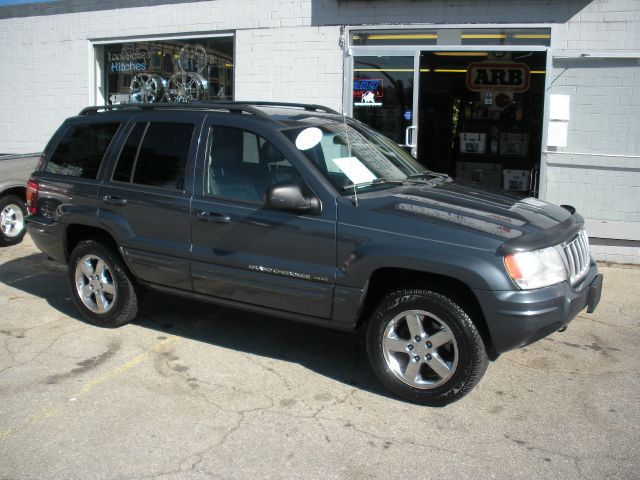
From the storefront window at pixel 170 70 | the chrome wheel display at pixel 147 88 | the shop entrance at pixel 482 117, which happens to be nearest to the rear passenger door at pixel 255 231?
the shop entrance at pixel 482 117

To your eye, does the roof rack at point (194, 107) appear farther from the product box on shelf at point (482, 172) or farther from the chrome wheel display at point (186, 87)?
the product box on shelf at point (482, 172)

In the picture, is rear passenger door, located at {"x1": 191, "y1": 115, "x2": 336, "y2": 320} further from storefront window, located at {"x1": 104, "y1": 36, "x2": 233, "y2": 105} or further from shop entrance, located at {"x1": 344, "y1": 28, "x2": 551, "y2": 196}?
storefront window, located at {"x1": 104, "y1": 36, "x2": 233, "y2": 105}

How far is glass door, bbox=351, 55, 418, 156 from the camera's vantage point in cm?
895

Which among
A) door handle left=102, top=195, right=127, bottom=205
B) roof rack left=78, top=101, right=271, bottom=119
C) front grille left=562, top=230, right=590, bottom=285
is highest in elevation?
roof rack left=78, top=101, right=271, bottom=119

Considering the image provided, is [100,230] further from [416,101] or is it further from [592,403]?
[416,101]

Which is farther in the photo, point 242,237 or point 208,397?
point 242,237

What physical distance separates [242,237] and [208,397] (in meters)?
1.09

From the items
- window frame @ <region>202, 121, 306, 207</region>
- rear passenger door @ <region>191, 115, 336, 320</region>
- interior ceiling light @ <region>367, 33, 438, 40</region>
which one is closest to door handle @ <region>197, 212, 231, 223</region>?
rear passenger door @ <region>191, 115, 336, 320</region>

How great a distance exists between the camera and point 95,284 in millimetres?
5566

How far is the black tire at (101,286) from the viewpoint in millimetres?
5395

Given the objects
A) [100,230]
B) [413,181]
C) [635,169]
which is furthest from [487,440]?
[635,169]

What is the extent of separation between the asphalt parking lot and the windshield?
1380 mm

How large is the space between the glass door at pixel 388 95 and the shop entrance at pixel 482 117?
0.64m

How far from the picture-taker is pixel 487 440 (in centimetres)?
375
